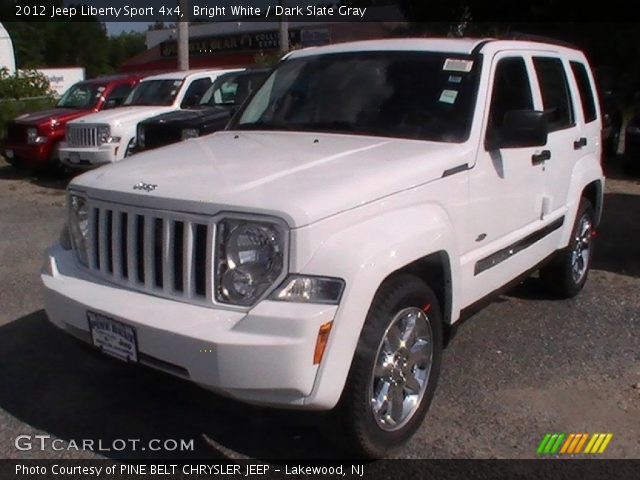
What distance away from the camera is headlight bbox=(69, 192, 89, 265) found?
3.71 metres

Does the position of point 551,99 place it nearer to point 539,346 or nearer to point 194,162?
point 539,346

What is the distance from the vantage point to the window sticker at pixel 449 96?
4199 millimetres

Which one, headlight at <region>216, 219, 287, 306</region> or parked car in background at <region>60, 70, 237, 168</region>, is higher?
headlight at <region>216, 219, 287, 306</region>

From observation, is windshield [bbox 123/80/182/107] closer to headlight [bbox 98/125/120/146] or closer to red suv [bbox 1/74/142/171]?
red suv [bbox 1/74/142/171]

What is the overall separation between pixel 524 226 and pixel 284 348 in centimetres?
231

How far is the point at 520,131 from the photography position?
407 centimetres

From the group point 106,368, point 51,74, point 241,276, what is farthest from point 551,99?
point 51,74

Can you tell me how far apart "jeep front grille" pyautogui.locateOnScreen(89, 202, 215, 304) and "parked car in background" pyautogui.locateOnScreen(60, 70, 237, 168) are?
25.2 ft

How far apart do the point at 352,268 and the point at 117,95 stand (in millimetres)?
11557

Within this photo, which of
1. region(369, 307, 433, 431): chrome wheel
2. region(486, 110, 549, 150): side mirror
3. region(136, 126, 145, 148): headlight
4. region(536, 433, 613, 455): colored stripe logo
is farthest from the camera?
region(136, 126, 145, 148): headlight

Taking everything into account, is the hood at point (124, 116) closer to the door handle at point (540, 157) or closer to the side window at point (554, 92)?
the side window at point (554, 92)

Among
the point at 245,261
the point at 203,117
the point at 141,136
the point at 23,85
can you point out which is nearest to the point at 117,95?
the point at 141,136

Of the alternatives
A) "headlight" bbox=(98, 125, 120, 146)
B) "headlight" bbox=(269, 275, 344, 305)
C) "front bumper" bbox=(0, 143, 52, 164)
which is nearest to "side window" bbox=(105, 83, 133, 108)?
"front bumper" bbox=(0, 143, 52, 164)

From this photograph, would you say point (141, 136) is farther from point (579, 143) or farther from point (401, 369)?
point (401, 369)
